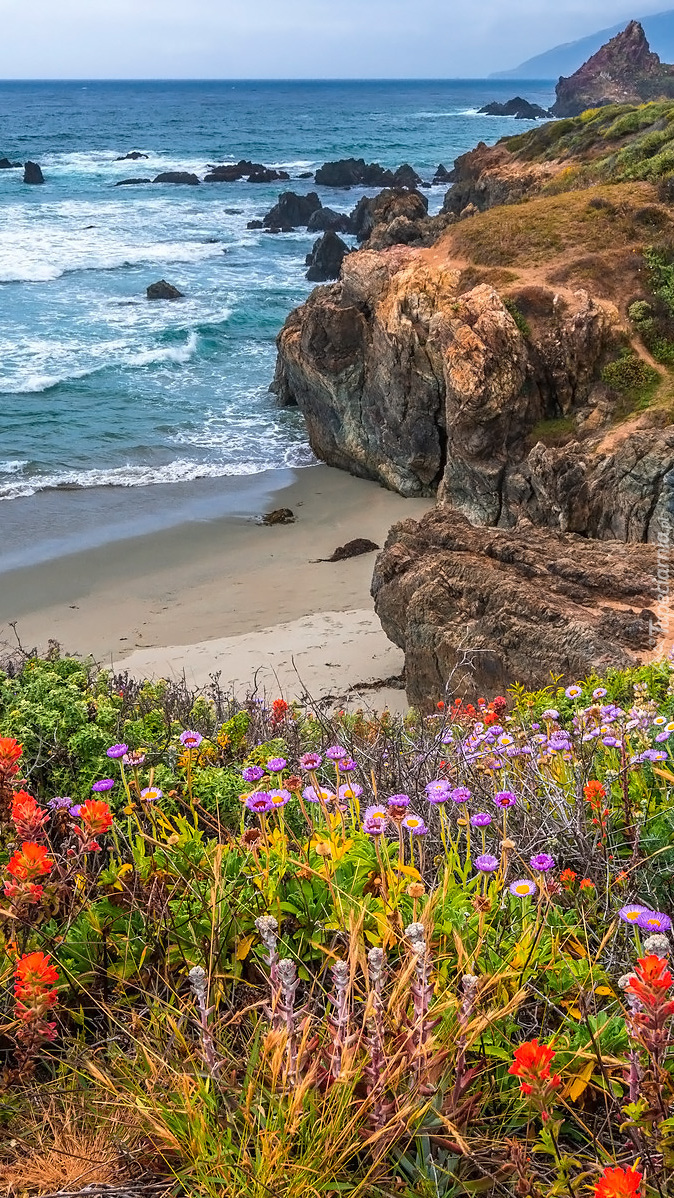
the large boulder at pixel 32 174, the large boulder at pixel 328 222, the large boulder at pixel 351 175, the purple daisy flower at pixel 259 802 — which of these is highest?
the large boulder at pixel 351 175

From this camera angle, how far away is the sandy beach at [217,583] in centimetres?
1077

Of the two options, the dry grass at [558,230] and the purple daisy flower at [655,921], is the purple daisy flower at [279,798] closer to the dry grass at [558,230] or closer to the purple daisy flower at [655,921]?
the purple daisy flower at [655,921]

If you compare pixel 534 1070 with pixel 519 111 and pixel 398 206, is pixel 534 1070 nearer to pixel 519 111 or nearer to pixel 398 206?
→ pixel 398 206

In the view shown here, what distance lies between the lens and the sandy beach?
1077 centimetres

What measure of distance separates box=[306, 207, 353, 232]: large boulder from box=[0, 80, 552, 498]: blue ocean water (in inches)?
36.3

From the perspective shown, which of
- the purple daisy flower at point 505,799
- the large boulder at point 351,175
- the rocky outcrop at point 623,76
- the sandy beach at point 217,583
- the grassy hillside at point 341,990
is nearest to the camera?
the grassy hillside at point 341,990

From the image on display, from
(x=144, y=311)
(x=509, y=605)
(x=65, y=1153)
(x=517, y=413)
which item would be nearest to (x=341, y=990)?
(x=65, y=1153)

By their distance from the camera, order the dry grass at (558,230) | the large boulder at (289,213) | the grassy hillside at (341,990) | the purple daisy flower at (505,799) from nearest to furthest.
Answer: the grassy hillside at (341,990), the purple daisy flower at (505,799), the dry grass at (558,230), the large boulder at (289,213)

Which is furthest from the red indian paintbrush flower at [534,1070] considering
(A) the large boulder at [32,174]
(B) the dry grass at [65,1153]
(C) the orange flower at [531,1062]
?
(A) the large boulder at [32,174]

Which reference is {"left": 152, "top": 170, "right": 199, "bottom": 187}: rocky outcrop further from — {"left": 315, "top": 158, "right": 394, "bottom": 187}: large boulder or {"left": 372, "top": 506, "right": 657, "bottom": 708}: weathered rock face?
{"left": 372, "top": 506, "right": 657, "bottom": 708}: weathered rock face

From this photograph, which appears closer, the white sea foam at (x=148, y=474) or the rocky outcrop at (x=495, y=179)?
the white sea foam at (x=148, y=474)

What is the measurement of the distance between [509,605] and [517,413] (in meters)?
6.57

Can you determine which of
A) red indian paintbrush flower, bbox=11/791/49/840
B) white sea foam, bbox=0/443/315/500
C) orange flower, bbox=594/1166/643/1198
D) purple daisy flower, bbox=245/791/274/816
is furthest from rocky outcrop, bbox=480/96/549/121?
orange flower, bbox=594/1166/643/1198

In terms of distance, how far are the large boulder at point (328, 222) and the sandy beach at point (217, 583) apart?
31.0m
